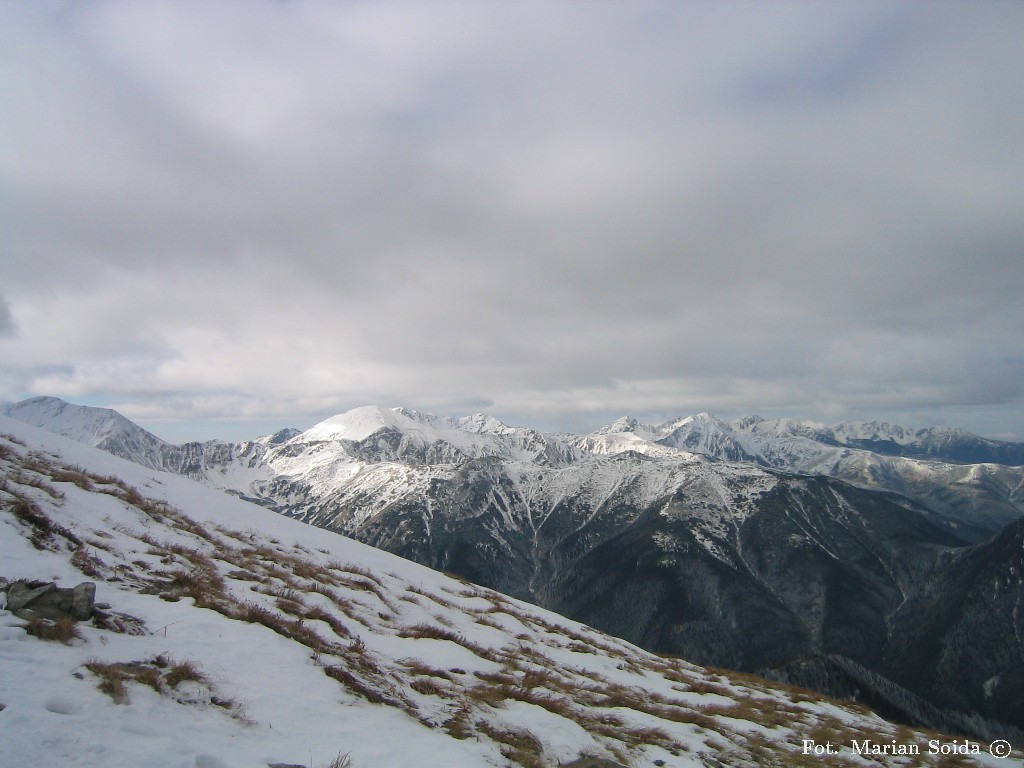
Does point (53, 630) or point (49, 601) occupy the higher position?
point (49, 601)

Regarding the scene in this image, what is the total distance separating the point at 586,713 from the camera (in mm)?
13914

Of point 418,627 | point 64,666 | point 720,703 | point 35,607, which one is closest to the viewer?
point 64,666

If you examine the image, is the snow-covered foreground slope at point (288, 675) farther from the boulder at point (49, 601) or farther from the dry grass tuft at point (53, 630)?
the boulder at point (49, 601)

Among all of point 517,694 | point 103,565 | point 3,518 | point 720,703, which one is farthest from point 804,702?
point 3,518

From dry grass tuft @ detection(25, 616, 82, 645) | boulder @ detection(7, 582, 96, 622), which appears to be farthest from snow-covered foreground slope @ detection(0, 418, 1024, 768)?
boulder @ detection(7, 582, 96, 622)

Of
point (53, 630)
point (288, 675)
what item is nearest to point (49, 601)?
point (53, 630)

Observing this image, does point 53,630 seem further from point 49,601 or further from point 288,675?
point 288,675

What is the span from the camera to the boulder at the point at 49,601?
8.88 meters

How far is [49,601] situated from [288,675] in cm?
432

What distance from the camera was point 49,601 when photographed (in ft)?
30.3

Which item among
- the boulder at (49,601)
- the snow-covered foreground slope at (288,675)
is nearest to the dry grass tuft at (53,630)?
the snow-covered foreground slope at (288,675)

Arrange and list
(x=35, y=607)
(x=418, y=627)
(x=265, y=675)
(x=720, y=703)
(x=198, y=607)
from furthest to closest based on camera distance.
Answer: (x=720, y=703), (x=418, y=627), (x=198, y=607), (x=265, y=675), (x=35, y=607)

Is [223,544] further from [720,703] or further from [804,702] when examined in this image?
[804,702]

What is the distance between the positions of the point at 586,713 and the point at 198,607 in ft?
32.8
